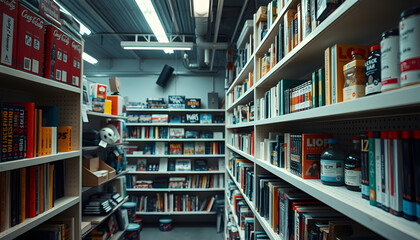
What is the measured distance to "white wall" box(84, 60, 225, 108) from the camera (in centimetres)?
529

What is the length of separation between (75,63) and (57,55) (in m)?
0.23

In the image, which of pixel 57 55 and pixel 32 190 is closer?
pixel 32 190

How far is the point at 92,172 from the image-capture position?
2297 millimetres

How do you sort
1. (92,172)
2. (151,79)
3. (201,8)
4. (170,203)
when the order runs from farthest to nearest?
(151,79) → (170,203) → (201,8) → (92,172)

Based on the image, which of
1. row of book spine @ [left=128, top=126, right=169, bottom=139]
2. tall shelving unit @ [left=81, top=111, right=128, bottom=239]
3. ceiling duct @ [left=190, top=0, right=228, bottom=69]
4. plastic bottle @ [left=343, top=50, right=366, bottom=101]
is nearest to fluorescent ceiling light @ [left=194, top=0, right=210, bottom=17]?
ceiling duct @ [left=190, top=0, right=228, bottom=69]

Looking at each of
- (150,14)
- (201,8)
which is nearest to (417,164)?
(201,8)

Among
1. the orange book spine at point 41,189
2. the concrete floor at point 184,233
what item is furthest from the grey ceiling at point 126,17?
the concrete floor at point 184,233

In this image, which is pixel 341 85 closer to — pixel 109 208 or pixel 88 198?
pixel 109 208

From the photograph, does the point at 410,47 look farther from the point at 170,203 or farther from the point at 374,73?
the point at 170,203

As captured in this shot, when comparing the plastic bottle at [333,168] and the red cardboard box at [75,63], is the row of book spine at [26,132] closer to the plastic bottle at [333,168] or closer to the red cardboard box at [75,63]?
the red cardboard box at [75,63]

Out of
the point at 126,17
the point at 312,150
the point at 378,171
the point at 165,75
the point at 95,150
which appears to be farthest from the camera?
the point at 165,75

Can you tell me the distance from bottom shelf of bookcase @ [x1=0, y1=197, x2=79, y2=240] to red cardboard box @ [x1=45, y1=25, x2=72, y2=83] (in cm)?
88

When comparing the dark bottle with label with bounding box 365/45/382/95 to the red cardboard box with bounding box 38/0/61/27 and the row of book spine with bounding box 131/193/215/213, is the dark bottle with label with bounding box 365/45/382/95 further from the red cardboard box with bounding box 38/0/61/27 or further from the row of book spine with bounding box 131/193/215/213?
the row of book spine with bounding box 131/193/215/213

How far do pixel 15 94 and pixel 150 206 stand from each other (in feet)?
11.7
